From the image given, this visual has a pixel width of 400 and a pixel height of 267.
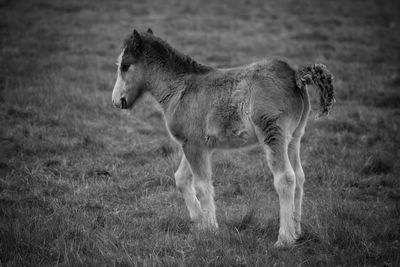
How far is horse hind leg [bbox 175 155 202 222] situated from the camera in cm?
535

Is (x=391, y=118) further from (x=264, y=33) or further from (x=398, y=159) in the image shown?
(x=264, y=33)

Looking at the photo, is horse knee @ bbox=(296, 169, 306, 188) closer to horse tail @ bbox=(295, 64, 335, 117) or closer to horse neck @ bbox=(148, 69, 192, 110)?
horse tail @ bbox=(295, 64, 335, 117)

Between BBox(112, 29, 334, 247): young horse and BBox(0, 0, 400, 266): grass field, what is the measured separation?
344 mm

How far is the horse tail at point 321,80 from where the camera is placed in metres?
4.60

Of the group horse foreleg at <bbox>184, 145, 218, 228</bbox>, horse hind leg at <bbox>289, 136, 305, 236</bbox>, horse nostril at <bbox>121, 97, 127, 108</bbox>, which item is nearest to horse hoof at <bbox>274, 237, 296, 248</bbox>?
horse hind leg at <bbox>289, 136, 305, 236</bbox>

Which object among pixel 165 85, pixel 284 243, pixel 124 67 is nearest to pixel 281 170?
pixel 284 243

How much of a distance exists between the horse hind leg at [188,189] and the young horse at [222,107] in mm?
13

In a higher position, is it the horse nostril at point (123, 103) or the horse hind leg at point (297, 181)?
the horse nostril at point (123, 103)

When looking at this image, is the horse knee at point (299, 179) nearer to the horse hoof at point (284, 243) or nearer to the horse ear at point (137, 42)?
the horse hoof at point (284, 243)

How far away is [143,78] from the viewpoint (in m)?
5.74

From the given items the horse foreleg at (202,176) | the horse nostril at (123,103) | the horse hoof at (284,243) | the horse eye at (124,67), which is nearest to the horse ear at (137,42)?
the horse eye at (124,67)

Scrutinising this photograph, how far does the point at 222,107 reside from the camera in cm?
501

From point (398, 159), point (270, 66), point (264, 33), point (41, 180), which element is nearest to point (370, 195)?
point (398, 159)

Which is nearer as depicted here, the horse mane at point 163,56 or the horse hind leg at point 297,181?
the horse hind leg at point 297,181
